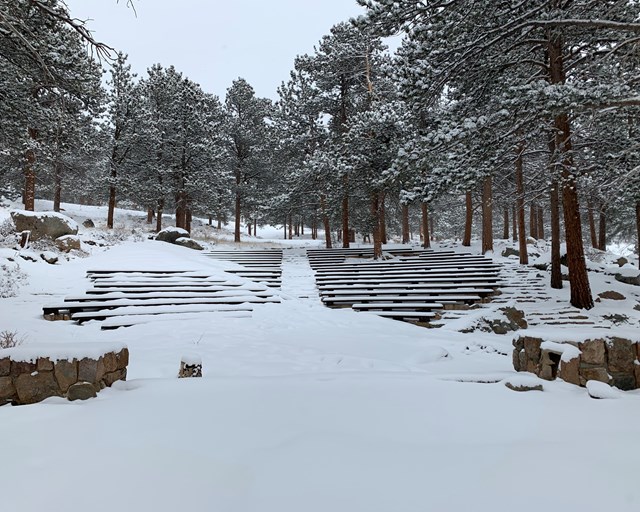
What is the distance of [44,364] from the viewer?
3.16 meters

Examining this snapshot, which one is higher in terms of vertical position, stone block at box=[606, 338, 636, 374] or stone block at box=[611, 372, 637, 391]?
stone block at box=[606, 338, 636, 374]

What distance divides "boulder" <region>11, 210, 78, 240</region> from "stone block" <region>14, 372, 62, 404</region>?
12104 millimetres

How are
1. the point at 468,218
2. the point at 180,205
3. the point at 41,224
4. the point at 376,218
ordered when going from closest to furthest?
the point at 41,224
the point at 376,218
the point at 468,218
the point at 180,205

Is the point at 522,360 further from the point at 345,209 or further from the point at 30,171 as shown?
the point at 30,171

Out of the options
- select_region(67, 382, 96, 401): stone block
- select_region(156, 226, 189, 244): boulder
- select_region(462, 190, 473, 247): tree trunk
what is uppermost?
select_region(462, 190, 473, 247): tree trunk

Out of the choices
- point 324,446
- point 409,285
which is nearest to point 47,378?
point 324,446

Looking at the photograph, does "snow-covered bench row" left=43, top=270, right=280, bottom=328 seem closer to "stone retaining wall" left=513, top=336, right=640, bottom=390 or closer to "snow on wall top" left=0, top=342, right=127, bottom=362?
"snow on wall top" left=0, top=342, right=127, bottom=362

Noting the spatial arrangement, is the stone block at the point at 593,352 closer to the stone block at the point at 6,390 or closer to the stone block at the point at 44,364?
the stone block at the point at 44,364

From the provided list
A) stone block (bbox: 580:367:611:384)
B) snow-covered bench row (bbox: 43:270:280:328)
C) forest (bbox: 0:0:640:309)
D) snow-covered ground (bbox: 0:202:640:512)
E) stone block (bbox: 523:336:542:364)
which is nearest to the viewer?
snow-covered ground (bbox: 0:202:640:512)

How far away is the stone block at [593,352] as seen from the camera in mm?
3633

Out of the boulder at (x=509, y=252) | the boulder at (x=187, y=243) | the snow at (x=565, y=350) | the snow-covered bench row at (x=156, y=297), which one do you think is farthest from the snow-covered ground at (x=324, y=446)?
the boulder at (x=187, y=243)

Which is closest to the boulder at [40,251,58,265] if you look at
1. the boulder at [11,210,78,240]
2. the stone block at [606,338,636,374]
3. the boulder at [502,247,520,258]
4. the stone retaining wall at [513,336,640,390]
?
the boulder at [11,210,78,240]

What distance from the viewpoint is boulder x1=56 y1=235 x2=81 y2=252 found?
489 inches

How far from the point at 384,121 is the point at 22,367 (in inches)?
517
